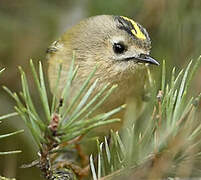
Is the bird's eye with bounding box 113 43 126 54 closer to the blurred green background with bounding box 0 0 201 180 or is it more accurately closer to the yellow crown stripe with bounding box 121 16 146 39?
the yellow crown stripe with bounding box 121 16 146 39

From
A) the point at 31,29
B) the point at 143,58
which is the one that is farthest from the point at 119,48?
the point at 31,29

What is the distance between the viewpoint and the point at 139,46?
164 centimetres

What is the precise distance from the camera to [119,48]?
1.69 meters

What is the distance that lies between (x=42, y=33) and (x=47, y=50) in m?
0.13

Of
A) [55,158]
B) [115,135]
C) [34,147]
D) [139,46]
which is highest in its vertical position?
[139,46]

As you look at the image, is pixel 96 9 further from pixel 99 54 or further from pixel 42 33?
pixel 99 54

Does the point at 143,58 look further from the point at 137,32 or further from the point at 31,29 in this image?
the point at 31,29

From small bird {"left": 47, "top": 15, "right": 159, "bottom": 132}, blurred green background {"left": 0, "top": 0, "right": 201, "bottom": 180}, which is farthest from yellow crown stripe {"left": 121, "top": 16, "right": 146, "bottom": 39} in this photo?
blurred green background {"left": 0, "top": 0, "right": 201, "bottom": 180}

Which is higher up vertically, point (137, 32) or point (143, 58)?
point (137, 32)

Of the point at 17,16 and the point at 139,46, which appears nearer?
the point at 139,46

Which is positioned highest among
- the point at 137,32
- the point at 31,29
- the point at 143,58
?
the point at 31,29

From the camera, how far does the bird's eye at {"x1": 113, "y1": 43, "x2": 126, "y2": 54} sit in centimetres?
168

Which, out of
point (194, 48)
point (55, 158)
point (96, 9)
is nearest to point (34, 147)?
point (55, 158)

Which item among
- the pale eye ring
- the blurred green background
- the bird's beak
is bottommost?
the bird's beak
